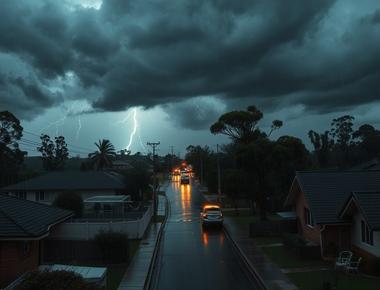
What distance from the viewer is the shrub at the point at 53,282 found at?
12.3m

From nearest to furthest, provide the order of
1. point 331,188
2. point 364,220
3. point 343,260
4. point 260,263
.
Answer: point 364,220, point 343,260, point 260,263, point 331,188

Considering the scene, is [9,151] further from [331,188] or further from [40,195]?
[331,188]

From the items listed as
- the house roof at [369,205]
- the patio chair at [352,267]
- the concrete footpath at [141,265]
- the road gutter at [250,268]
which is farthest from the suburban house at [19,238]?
the house roof at [369,205]

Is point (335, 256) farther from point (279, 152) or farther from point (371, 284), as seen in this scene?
point (279, 152)

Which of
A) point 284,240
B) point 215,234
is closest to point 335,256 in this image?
point 284,240

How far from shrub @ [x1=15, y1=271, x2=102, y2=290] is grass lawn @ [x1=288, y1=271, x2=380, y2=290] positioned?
1030cm

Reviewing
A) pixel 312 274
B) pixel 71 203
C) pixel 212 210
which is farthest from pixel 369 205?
pixel 71 203

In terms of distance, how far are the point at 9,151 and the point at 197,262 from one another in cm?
5720

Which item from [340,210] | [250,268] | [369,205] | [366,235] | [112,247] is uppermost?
[369,205]

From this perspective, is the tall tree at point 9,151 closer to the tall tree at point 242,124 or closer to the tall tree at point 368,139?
the tall tree at point 242,124

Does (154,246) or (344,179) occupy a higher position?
(344,179)

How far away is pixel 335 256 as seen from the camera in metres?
26.6

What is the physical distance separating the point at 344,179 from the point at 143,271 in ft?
42.8

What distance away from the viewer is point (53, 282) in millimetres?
12469
